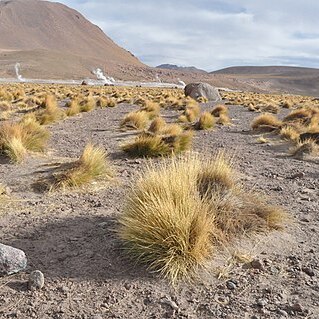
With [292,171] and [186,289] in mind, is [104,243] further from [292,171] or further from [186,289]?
[292,171]

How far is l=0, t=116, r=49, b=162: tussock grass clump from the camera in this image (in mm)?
7961

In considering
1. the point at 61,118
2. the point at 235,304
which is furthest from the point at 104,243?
the point at 61,118

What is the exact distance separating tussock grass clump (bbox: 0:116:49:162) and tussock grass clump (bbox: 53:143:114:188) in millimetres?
1416

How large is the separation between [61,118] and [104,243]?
472 inches

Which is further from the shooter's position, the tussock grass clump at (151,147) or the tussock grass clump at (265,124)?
the tussock grass clump at (265,124)

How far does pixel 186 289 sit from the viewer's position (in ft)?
12.2

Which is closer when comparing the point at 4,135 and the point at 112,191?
the point at 112,191

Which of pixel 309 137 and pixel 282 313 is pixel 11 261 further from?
pixel 309 137

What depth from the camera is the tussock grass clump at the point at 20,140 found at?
7961 mm

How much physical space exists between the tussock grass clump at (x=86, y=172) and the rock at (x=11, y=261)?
8.12ft

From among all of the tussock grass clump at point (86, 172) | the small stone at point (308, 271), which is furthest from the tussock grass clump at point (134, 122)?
the small stone at point (308, 271)

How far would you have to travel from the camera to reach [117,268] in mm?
4023

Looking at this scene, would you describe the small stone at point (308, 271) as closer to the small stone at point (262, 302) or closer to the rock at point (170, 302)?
the small stone at point (262, 302)

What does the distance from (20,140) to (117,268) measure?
16.5 feet
